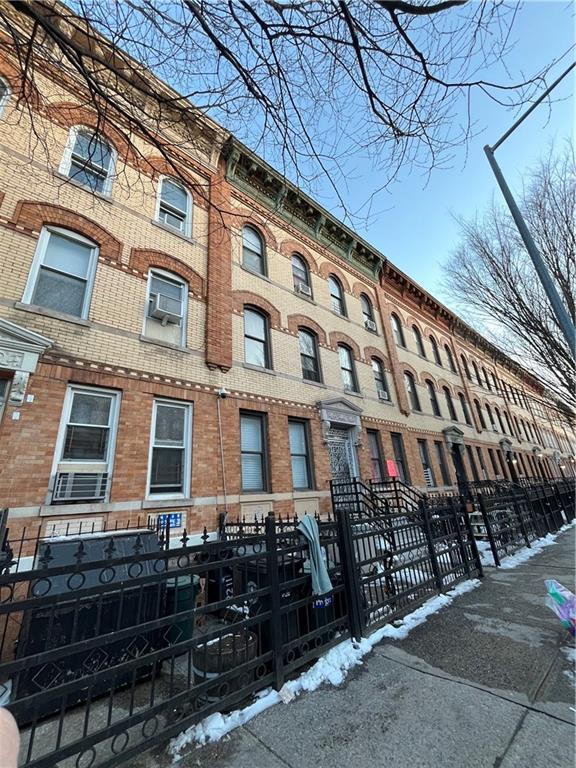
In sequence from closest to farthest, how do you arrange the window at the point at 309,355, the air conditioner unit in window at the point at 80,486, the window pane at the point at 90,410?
1. the air conditioner unit in window at the point at 80,486
2. the window pane at the point at 90,410
3. the window at the point at 309,355

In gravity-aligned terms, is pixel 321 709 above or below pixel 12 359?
below

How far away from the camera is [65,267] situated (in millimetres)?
7062

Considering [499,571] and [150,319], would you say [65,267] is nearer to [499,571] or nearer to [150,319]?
[150,319]

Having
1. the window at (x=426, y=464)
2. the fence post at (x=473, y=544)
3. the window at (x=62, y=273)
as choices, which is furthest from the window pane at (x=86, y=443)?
the window at (x=426, y=464)

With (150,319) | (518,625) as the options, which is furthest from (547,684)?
(150,319)

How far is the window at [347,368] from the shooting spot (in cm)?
1313

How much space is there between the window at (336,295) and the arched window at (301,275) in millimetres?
1366

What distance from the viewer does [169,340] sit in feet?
26.8

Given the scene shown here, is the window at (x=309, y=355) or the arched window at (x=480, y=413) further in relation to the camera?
the arched window at (x=480, y=413)

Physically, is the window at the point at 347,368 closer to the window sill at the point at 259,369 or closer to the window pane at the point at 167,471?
the window sill at the point at 259,369

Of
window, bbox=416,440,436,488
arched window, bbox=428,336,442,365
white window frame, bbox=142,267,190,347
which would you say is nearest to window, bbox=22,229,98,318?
white window frame, bbox=142,267,190,347

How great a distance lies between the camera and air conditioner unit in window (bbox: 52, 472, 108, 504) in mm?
5758

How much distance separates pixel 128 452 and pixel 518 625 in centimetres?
674

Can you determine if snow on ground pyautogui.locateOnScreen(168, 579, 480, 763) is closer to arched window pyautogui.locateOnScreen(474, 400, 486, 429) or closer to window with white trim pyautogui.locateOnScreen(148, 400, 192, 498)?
window with white trim pyautogui.locateOnScreen(148, 400, 192, 498)
